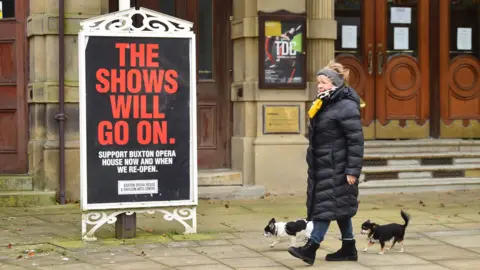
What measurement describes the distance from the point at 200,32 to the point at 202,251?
5235 mm

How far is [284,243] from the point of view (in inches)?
356

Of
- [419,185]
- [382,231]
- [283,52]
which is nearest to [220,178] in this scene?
[283,52]

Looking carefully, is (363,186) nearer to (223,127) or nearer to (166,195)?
(223,127)

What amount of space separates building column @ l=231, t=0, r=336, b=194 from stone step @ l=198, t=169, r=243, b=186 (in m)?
0.11

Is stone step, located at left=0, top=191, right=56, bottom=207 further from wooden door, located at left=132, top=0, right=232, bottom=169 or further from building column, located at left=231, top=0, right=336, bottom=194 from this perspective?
building column, located at left=231, top=0, right=336, bottom=194

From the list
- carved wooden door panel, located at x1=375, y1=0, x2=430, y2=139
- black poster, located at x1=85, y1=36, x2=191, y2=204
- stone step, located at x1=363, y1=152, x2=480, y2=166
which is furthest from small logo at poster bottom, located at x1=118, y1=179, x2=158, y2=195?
carved wooden door panel, located at x1=375, y1=0, x2=430, y2=139

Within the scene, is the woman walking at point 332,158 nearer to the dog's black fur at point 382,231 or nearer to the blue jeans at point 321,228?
the blue jeans at point 321,228

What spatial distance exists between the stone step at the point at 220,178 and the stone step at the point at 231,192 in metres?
0.07

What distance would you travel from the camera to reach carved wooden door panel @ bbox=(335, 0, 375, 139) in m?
13.9

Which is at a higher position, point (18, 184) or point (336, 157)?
point (336, 157)

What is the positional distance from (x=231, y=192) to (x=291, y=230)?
4267 millimetres

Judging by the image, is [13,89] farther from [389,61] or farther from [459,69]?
[459,69]

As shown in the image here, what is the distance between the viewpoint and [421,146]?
45.5 ft

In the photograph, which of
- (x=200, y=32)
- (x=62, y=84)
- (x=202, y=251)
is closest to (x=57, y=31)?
(x=62, y=84)
